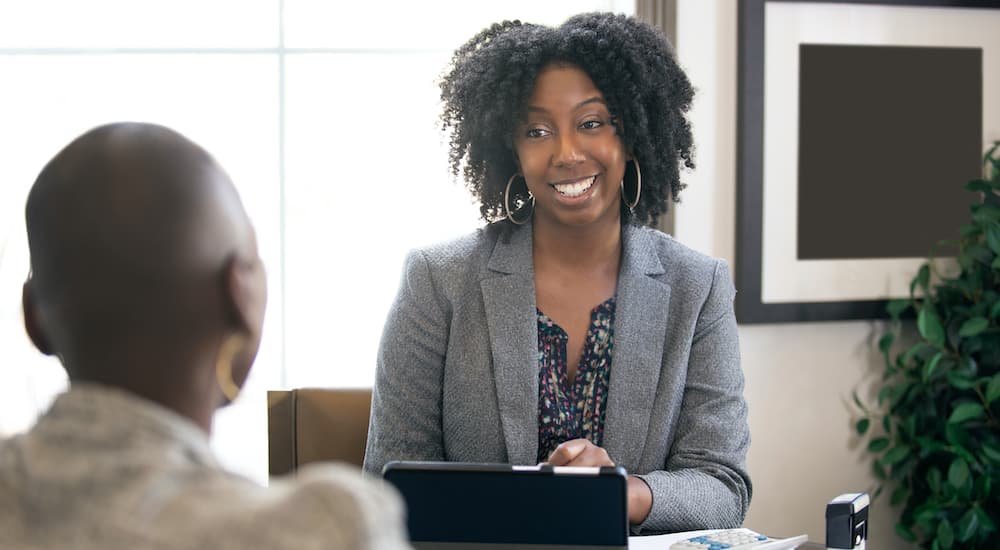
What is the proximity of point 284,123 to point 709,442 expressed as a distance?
1.76 meters

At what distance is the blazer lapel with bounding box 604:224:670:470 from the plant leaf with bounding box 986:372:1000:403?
1.34 meters

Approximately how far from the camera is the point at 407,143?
3344mm

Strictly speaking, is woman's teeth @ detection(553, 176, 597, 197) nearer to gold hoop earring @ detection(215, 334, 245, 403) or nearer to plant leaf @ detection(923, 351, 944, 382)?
gold hoop earring @ detection(215, 334, 245, 403)

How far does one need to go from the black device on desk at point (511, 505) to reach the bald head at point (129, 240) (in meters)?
0.59

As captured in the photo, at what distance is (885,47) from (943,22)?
222mm

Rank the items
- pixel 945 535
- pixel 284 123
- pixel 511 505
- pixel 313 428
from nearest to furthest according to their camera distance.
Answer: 1. pixel 511 505
2. pixel 313 428
3. pixel 945 535
4. pixel 284 123

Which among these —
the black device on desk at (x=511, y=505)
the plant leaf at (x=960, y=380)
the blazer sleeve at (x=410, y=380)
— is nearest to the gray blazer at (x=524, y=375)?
the blazer sleeve at (x=410, y=380)

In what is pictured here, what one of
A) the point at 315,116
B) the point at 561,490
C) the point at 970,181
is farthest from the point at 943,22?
the point at 561,490

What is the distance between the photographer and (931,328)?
127 inches

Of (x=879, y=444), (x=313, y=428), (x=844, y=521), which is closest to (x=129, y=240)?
(x=844, y=521)

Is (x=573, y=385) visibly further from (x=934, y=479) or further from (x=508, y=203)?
(x=934, y=479)

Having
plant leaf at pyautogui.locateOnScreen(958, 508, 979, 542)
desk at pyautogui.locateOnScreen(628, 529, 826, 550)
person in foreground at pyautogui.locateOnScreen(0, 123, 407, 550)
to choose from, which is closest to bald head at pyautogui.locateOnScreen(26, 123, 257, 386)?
person in foreground at pyautogui.locateOnScreen(0, 123, 407, 550)

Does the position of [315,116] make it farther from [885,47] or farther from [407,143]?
[885,47]

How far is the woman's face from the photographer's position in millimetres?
2172
